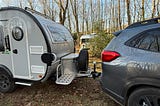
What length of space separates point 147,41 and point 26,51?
3125 mm

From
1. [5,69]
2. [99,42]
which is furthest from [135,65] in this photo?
[99,42]

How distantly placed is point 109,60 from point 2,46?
318 centimetres

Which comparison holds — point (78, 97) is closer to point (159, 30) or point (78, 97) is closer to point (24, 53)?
point (24, 53)

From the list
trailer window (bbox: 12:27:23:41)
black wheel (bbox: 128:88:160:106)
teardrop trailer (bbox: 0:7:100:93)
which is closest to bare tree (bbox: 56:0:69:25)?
teardrop trailer (bbox: 0:7:100:93)

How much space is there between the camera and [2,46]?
4969mm

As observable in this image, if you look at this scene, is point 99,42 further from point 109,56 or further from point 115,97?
point 115,97

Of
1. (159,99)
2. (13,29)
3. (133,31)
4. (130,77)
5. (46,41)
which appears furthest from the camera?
(13,29)

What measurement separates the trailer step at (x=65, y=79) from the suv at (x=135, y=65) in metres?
1.47

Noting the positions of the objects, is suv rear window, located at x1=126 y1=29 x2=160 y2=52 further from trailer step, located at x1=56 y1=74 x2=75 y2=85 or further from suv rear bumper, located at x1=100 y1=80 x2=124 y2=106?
trailer step, located at x1=56 y1=74 x2=75 y2=85

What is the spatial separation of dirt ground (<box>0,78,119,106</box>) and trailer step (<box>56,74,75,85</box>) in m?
0.43

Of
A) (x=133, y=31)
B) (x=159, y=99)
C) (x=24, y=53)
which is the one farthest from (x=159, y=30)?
A: (x=24, y=53)

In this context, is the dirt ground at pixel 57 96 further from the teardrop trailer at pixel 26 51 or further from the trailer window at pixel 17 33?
the trailer window at pixel 17 33

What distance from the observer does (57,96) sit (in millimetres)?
4898

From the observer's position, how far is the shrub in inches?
485
